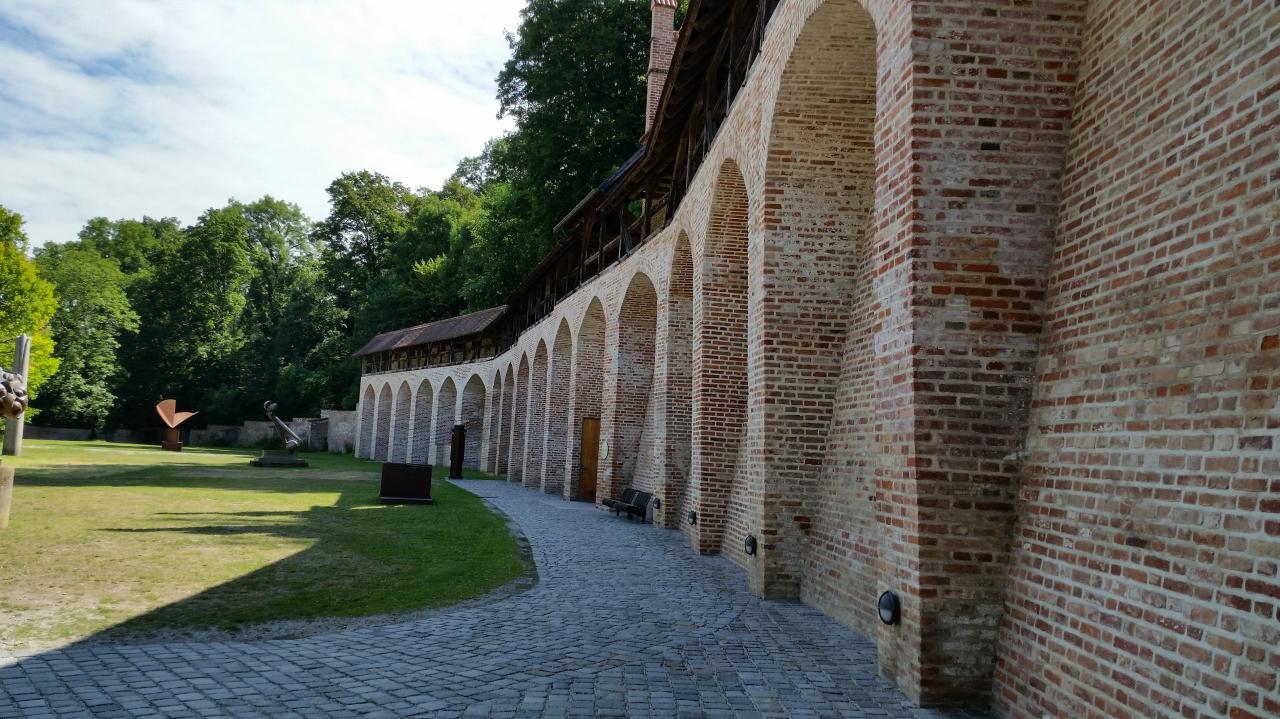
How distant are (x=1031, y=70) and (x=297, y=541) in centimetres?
959

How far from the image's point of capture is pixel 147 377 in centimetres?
4872

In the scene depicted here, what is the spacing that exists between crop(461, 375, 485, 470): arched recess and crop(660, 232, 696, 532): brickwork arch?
67.2 ft

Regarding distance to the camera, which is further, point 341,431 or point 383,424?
point 341,431

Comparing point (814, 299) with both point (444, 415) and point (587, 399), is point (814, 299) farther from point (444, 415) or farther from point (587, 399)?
point (444, 415)

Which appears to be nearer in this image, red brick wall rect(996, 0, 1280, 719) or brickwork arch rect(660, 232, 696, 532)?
red brick wall rect(996, 0, 1280, 719)

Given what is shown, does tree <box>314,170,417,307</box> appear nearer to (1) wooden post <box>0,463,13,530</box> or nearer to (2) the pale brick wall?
(1) wooden post <box>0,463,13,530</box>

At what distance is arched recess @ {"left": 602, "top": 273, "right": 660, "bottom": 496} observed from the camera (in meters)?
16.4

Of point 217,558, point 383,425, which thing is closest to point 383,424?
point 383,425

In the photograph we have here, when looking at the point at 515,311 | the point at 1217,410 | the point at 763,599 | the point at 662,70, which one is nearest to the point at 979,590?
the point at 1217,410

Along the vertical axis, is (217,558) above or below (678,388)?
below

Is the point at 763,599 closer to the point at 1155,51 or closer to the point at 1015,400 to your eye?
the point at 1015,400

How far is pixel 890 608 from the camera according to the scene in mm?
4508

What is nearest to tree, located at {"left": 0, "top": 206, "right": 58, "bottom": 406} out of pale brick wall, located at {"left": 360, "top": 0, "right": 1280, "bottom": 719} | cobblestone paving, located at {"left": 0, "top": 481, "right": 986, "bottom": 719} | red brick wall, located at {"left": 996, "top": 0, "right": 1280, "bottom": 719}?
cobblestone paving, located at {"left": 0, "top": 481, "right": 986, "bottom": 719}

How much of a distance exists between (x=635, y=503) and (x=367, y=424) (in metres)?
31.7
